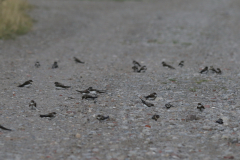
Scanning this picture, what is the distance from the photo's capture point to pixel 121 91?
997 cm

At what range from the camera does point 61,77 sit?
11.5m

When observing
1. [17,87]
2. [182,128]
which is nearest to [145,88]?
[182,128]

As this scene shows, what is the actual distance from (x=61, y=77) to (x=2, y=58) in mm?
3495

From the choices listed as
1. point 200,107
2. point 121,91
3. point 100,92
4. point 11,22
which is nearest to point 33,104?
point 100,92

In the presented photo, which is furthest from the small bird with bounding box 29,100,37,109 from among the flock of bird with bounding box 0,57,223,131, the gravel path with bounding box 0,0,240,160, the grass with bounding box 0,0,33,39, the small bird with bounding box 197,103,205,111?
the grass with bounding box 0,0,33,39

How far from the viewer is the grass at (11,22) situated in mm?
17014

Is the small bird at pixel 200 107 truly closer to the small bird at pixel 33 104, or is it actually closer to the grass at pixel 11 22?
the small bird at pixel 33 104

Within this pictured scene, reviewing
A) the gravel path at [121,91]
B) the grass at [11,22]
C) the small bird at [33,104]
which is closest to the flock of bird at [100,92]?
the small bird at [33,104]

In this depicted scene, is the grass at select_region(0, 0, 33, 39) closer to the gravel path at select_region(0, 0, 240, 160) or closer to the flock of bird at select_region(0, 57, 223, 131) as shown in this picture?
the gravel path at select_region(0, 0, 240, 160)

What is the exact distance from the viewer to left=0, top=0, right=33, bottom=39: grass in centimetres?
1701

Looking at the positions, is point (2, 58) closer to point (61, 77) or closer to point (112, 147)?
point (61, 77)

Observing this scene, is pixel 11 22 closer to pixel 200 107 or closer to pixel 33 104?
pixel 33 104

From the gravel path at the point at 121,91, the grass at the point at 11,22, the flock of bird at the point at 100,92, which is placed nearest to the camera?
the gravel path at the point at 121,91

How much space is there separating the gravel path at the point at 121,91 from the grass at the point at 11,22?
2.20 ft
